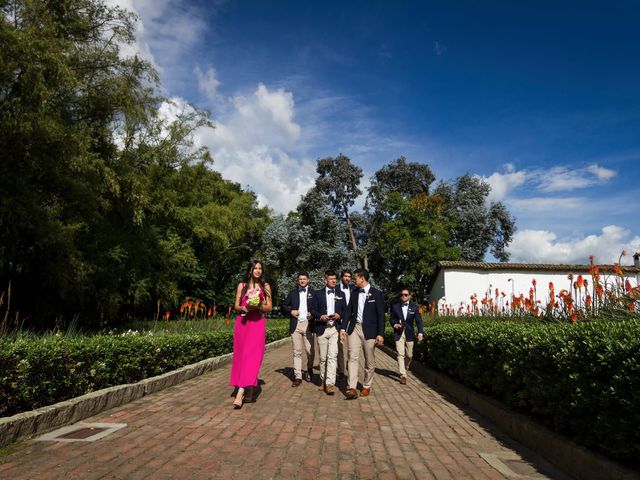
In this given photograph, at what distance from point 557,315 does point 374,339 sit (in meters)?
3.47

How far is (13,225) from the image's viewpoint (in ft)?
41.6

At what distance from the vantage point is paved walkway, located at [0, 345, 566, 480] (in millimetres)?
3938

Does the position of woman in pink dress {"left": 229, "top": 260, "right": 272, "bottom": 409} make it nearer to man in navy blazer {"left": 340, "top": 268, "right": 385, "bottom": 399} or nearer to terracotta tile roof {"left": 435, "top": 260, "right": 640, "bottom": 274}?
man in navy blazer {"left": 340, "top": 268, "right": 385, "bottom": 399}

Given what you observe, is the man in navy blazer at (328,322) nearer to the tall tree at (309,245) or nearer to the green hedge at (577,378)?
the green hedge at (577,378)

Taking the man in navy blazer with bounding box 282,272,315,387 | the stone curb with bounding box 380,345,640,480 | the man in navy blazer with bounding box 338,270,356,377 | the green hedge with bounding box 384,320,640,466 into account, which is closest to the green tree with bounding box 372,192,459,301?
the man in navy blazer with bounding box 338,270,356,377

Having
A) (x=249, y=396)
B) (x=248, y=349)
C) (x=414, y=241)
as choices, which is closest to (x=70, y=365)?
(x=248, y=349)

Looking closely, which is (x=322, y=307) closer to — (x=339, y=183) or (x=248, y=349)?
(x=248, y=349)

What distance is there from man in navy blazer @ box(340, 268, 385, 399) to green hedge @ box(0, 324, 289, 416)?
3.34 meters

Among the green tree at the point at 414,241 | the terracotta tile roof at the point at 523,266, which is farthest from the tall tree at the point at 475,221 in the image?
the terracotta tile roof at the point at 523,266

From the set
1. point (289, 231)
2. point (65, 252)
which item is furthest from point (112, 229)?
point (289, 231)

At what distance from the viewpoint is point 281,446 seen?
4.69 metres

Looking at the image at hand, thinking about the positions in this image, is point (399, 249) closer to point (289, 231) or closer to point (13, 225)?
point (289, 231)

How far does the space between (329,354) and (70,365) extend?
13.5 ft

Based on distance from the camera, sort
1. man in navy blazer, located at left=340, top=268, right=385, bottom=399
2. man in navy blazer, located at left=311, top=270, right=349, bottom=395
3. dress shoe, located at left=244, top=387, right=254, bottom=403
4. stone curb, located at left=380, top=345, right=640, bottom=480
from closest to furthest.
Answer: stone curb, located at left=380, top=345, right=640, bottom=480, dress shoe, located at left=244, top=387, right=254, bottom=403, man in navy blazer, located at left=340, top=268, right=385, bottom=399, man in navy blazer, located at left=311, top=270, right=349, bottom=395
